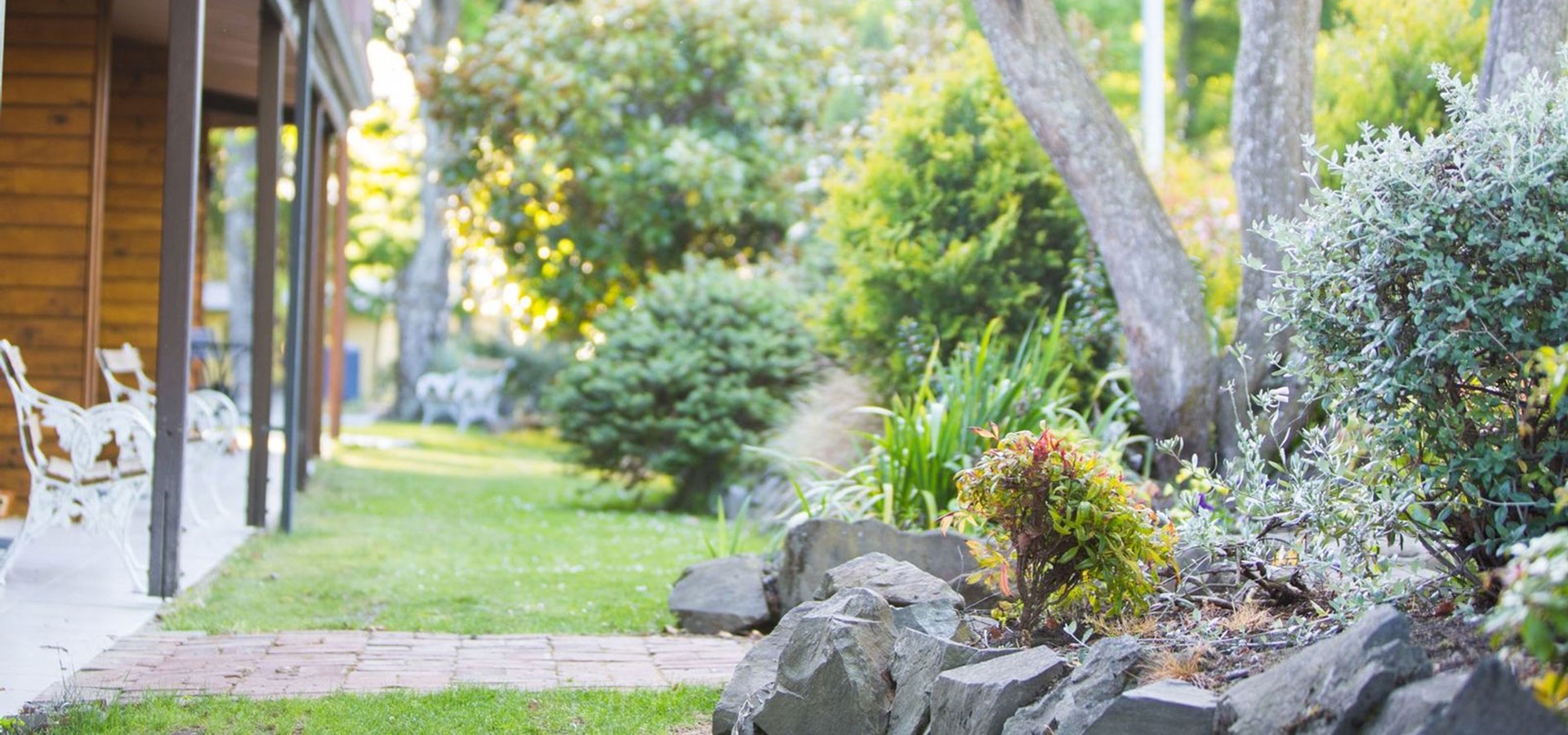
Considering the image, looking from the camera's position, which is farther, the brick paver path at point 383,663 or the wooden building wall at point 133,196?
the wooden building wall at point 133,196

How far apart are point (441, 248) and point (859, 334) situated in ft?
41.1

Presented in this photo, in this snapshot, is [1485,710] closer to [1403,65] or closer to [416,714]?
[416,714]

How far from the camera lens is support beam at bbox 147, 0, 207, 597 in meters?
5.46

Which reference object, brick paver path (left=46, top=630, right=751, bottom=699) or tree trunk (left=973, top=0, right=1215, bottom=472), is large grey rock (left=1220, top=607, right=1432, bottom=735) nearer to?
brick paver path (left=46, top=630, right=751, bottom=699)

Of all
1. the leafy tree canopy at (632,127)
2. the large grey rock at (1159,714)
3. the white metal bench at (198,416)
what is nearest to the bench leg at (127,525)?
the white metal bench at (198,416)

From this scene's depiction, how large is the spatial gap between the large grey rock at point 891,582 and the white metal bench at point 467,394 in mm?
Result: 15364

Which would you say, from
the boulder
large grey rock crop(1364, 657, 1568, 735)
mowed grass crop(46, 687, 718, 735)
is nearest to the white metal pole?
the boulder

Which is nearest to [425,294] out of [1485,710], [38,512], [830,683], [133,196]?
[133,196]

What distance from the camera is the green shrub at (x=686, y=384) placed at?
9.95m

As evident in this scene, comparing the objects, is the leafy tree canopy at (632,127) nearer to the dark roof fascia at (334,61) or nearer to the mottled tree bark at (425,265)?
the mottled tree bark at (425,265)

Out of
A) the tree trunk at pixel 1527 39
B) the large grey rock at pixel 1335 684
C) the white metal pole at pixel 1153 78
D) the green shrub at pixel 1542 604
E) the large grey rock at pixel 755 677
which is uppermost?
the white metal pole at pixel 1153 78

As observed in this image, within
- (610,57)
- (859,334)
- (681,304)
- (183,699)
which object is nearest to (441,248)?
(610,57)

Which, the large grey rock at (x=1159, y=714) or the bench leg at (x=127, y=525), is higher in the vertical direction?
the large grey rock at (x=1159, y=714)

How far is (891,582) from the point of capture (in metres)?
4.30
